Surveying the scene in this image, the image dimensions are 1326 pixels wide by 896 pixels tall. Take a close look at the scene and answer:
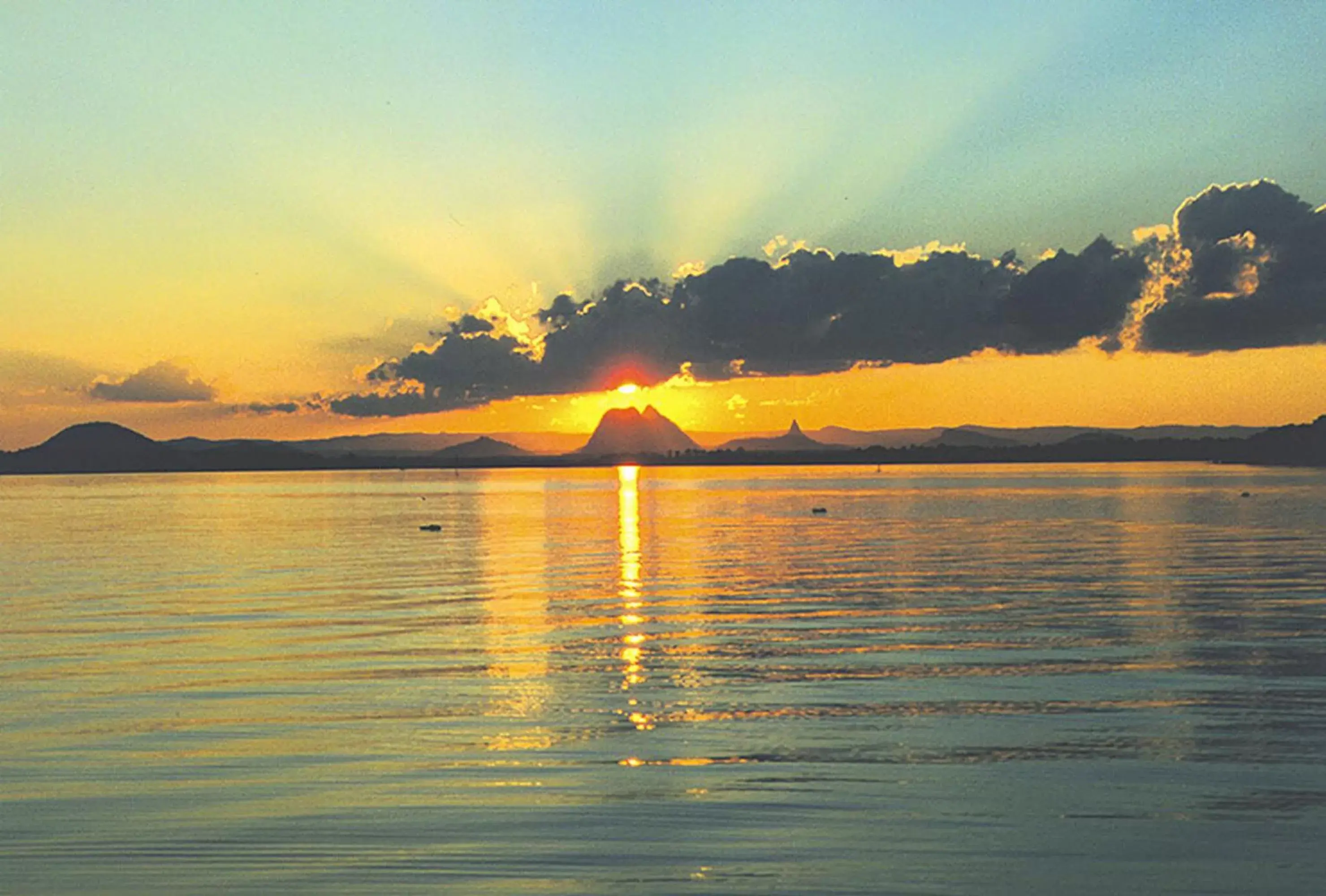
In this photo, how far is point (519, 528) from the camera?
96625 millimetres

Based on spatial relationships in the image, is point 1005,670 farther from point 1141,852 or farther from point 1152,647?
point 1141,852

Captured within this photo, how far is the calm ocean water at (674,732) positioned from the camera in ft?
48.1

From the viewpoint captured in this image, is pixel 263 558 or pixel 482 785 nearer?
pixel 482 785

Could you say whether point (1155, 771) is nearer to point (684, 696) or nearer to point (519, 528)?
point (684, 696)

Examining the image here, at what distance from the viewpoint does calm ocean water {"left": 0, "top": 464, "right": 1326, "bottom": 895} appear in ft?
48.1

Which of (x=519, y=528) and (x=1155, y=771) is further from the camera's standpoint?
(x=519, y=528)

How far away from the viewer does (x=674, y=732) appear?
21.7 m

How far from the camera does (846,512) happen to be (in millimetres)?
113875

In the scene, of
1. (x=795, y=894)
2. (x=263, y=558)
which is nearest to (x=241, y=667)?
(x=795, y=894)

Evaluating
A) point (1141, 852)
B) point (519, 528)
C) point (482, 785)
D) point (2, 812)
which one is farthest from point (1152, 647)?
point (519, 528)

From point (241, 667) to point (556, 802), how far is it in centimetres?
1417

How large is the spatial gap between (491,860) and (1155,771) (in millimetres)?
9774

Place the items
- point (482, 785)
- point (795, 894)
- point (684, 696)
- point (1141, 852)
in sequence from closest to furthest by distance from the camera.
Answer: point (795, 894) → point (1141, 852) → point (482, 785) → point (684, 696)

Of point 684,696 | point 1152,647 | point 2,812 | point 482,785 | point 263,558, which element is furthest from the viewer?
point 263,558
